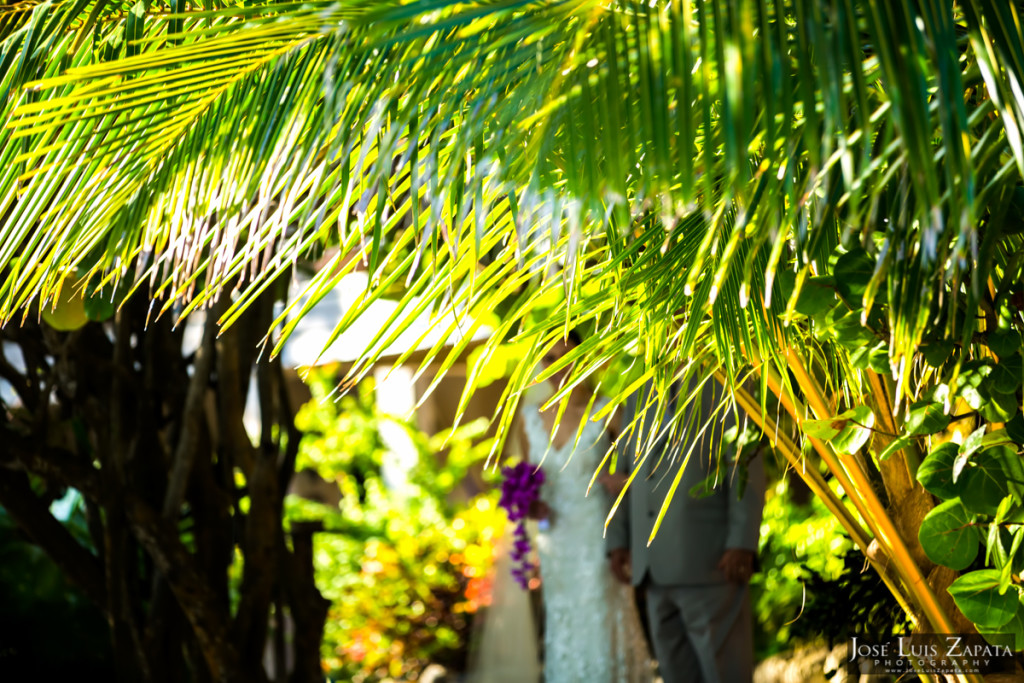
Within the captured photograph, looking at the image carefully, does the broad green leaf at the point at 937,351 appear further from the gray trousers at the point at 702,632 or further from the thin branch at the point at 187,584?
the gray trousers at the point at 702,632

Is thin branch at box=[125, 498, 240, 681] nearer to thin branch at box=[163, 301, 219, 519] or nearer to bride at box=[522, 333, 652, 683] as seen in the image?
thin branch at box=[163, 301, 219, 519]

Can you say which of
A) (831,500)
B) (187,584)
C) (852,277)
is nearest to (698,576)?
(187,584)

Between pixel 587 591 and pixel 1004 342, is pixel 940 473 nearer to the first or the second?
pixel 1004 342

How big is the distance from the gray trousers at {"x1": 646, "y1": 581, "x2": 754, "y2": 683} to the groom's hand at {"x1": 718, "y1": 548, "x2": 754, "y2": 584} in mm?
56

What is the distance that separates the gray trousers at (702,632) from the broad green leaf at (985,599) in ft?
7.91

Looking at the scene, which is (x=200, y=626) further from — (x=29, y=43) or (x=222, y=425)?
(x=29, y=43)

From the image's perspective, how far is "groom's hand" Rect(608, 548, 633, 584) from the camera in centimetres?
392

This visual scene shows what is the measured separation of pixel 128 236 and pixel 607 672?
3533 millimetres

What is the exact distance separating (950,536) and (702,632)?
2.48 meters

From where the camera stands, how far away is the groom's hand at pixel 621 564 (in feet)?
12.9

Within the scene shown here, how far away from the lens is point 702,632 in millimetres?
3383

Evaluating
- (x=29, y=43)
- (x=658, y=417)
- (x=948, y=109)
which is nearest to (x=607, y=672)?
(x=658, y=417)

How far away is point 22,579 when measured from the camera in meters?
3.68

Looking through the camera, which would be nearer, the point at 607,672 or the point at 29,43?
the point at 29,43
